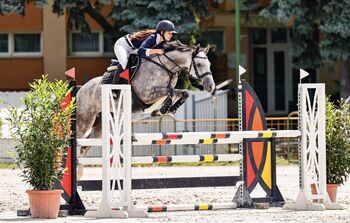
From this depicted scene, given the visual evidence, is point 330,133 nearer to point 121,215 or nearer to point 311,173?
point 311,173

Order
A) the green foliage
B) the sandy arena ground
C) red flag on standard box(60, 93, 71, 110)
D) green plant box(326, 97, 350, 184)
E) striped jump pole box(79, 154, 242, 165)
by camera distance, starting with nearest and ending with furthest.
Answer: the sandy arena ground
red flag on standard box(60, 93, 71, 110)
striped jump pole box(79, 154, 242, 165)
green plant box(326, 97, 350, 184)
the green foliage

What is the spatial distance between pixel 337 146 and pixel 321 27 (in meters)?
13.9

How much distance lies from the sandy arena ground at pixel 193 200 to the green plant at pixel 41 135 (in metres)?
0.55

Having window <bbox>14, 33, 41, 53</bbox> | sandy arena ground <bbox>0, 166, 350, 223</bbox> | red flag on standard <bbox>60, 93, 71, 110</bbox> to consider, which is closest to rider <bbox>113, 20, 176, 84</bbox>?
red flag on standard <bbox>60, 93, 71, 110</bbox>

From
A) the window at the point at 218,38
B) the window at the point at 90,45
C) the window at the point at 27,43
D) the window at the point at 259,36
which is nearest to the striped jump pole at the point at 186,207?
the window at the point at 90,45

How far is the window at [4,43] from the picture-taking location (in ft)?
113

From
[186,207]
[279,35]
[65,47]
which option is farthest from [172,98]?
[279,35]

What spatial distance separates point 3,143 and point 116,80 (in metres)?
9.79

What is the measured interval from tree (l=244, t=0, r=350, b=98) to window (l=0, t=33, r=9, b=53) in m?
9.47

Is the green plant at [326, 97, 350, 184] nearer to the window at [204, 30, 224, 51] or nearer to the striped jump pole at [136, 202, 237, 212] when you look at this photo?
the striped jump pole at [136, 202, 237, 212]

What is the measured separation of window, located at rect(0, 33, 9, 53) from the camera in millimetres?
34378

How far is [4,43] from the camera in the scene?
34469 mm

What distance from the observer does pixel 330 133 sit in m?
14.7

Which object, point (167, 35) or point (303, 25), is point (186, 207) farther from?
point (303, 25)
